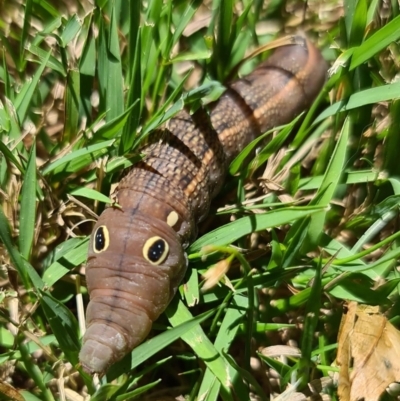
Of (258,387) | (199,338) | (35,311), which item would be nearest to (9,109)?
(35,311)

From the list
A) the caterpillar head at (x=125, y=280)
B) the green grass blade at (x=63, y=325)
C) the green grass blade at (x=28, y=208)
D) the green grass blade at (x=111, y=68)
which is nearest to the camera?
the caterpillar head at (x=125, y=280)

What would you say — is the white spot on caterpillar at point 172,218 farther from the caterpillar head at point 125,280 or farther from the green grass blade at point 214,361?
the green grass blade at point 214,361

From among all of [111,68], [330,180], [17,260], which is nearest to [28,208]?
[17,260]

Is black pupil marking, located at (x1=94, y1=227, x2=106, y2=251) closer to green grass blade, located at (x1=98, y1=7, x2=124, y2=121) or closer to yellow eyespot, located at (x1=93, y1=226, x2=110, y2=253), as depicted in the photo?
yellow eyespot, located at (x1=93, y1=226, x2=110, y2=253)

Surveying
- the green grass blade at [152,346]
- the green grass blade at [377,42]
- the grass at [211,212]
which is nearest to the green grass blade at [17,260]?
the grass at [211,212]

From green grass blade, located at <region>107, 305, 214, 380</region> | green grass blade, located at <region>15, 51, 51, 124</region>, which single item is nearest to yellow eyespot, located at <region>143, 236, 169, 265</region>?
green grass blade, located at <region>107, 305, 214, 380</region>
